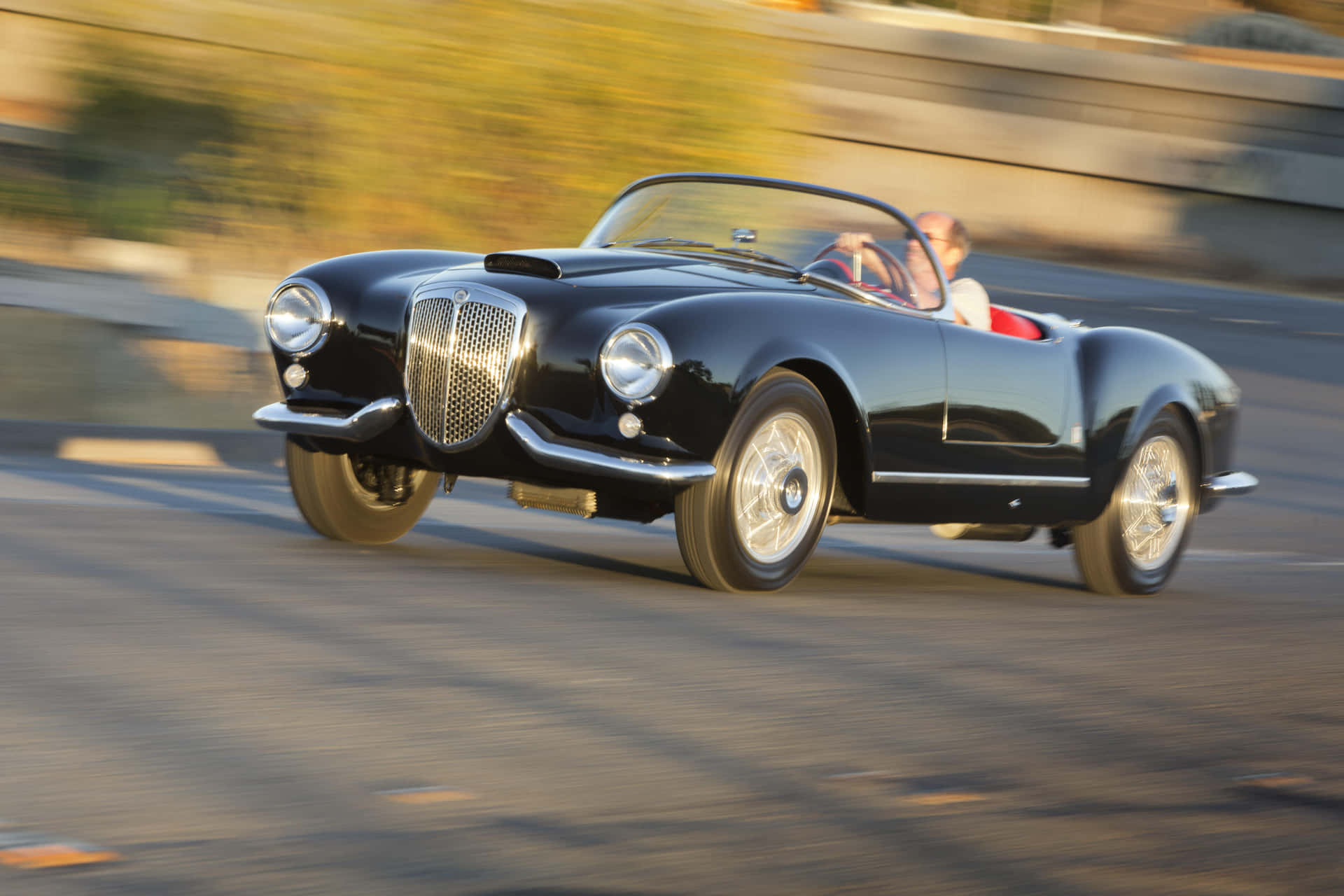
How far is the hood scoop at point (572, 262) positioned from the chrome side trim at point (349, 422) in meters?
0.61

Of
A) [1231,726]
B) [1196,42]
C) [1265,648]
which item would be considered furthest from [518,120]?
[1196,42]

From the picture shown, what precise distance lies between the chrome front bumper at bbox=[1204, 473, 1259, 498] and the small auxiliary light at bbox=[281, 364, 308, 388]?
13.5 feet

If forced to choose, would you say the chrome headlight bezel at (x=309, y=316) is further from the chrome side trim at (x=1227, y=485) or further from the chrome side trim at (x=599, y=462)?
the chrome side trim at (x=1227, y=485)

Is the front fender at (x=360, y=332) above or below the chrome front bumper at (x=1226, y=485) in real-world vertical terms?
above

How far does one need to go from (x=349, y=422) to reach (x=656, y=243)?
1582mm

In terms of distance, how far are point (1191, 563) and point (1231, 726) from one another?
514cm

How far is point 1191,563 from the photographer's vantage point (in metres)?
10.3

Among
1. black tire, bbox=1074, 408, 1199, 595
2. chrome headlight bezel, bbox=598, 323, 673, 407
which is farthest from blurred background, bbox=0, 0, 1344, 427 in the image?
chrome headlight bezel, bbox=598, 323, 673, 407

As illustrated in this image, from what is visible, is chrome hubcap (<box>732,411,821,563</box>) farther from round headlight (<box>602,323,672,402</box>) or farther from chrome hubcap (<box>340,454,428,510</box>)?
chrome hubcap (<box>340,454,428,510</box>)

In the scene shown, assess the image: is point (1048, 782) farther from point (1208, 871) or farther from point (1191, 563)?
point (1191, 563)

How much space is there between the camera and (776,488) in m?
6.70

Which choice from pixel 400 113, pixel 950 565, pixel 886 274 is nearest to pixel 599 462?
pixel 886 274

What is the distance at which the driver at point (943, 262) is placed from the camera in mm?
7574

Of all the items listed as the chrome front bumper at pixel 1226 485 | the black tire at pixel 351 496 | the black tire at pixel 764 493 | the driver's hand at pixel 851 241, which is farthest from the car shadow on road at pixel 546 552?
the chrome front bumper at pixel 1226 485
